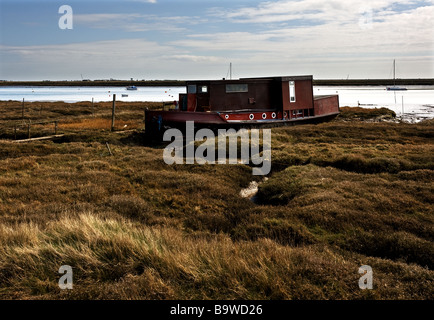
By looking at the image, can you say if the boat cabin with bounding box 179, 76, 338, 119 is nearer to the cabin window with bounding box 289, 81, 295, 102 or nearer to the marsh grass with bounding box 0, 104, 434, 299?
the cabin window with bounding box 289, 81, 295, 102

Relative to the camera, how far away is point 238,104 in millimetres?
26422

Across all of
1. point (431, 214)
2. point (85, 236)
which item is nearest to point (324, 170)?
point (431, 214)

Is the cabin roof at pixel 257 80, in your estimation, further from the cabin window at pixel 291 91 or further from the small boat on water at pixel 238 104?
the cabin window at pixel 291 91

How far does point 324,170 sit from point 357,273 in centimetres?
990

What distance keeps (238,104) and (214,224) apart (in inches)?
697

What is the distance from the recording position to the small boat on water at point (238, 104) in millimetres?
24156

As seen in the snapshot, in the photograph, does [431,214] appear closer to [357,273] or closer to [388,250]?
[388,250]

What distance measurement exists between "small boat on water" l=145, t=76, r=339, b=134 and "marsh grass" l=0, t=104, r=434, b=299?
443 cm

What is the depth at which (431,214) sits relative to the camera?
9398mm

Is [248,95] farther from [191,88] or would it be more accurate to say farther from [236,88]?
[191,88]

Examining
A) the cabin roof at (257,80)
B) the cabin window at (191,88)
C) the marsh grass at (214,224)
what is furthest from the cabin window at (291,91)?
the marsh grass at (214,224)

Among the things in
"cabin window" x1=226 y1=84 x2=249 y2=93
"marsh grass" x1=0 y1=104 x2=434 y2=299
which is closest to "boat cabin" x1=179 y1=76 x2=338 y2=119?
"cabin window" x1=226 y1=84 x2=249 y2=93

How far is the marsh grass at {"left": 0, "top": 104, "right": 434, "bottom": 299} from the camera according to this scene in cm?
495

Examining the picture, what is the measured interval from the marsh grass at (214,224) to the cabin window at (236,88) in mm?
6882
